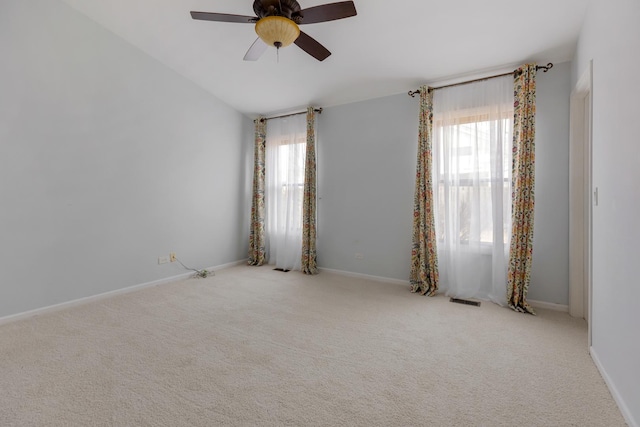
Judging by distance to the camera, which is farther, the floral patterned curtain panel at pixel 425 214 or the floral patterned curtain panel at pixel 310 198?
the floral patterned curtain panel at pixel 310 198

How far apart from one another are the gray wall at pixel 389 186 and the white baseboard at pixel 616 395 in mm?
1158

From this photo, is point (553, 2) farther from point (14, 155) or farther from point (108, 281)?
point (108, 281)

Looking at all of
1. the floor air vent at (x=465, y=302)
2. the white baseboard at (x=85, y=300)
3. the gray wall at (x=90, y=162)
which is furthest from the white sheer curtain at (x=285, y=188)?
the floor air vent at (x=465, y=302)

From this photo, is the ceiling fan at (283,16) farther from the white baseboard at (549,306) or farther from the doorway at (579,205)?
the white baseboard at (549,306)

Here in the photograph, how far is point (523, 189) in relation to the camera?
9.32ft

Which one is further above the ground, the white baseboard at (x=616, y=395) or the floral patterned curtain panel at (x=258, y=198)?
the floral patterned curtain panel at (x=258, y=198)

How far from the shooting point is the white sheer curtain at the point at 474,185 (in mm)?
3047

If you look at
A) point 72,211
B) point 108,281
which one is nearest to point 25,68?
point 72,211

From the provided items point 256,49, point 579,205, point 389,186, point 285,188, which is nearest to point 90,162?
point 256,49

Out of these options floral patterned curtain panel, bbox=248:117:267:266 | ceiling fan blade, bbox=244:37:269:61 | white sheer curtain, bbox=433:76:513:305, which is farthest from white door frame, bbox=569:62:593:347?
floral patterned curtain panel, bbox=248:117:267:266

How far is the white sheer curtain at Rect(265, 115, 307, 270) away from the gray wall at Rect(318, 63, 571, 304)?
1.23 feet

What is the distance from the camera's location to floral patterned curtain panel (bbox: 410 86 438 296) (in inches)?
132

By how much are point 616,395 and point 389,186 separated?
2.76 metres

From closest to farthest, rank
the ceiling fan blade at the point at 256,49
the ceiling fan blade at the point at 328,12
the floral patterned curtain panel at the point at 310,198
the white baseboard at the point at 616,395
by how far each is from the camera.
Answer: the white baseboard at the point at 616,395
the ceiling fan blade at the point at 328,12
the ceiling fan blade at the point at 256,49
the floral patterned curtain panel at the point at 310,198
